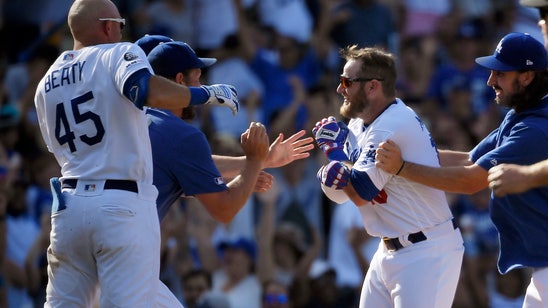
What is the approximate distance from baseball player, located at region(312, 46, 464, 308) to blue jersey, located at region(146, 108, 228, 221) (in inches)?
31.8

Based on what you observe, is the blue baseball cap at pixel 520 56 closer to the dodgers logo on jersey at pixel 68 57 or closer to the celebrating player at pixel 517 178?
the celebrating player at pixel 517 178

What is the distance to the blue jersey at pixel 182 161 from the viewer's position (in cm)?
646

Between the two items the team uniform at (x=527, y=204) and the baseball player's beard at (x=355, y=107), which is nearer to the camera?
the team uniform at (x=527, y=204)

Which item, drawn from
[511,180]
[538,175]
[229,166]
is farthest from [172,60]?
[538,175]

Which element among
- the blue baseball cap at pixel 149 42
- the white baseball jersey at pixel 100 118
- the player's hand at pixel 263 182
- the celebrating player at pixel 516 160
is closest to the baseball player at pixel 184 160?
the blue baseball cap at pixel 149 42

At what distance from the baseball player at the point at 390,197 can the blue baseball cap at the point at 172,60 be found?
1.02 m

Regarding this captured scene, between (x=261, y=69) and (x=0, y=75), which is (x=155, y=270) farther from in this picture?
(x=261, y=69)

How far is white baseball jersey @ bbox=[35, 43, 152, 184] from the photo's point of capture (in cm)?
589

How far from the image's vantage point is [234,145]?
10.7 metres

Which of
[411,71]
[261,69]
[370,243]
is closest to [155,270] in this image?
[370,243]

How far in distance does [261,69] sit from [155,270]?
6356mm

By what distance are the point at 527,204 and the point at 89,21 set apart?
114 inches

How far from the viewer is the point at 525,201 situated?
659 centimetres

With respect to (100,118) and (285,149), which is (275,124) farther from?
(100,118)
